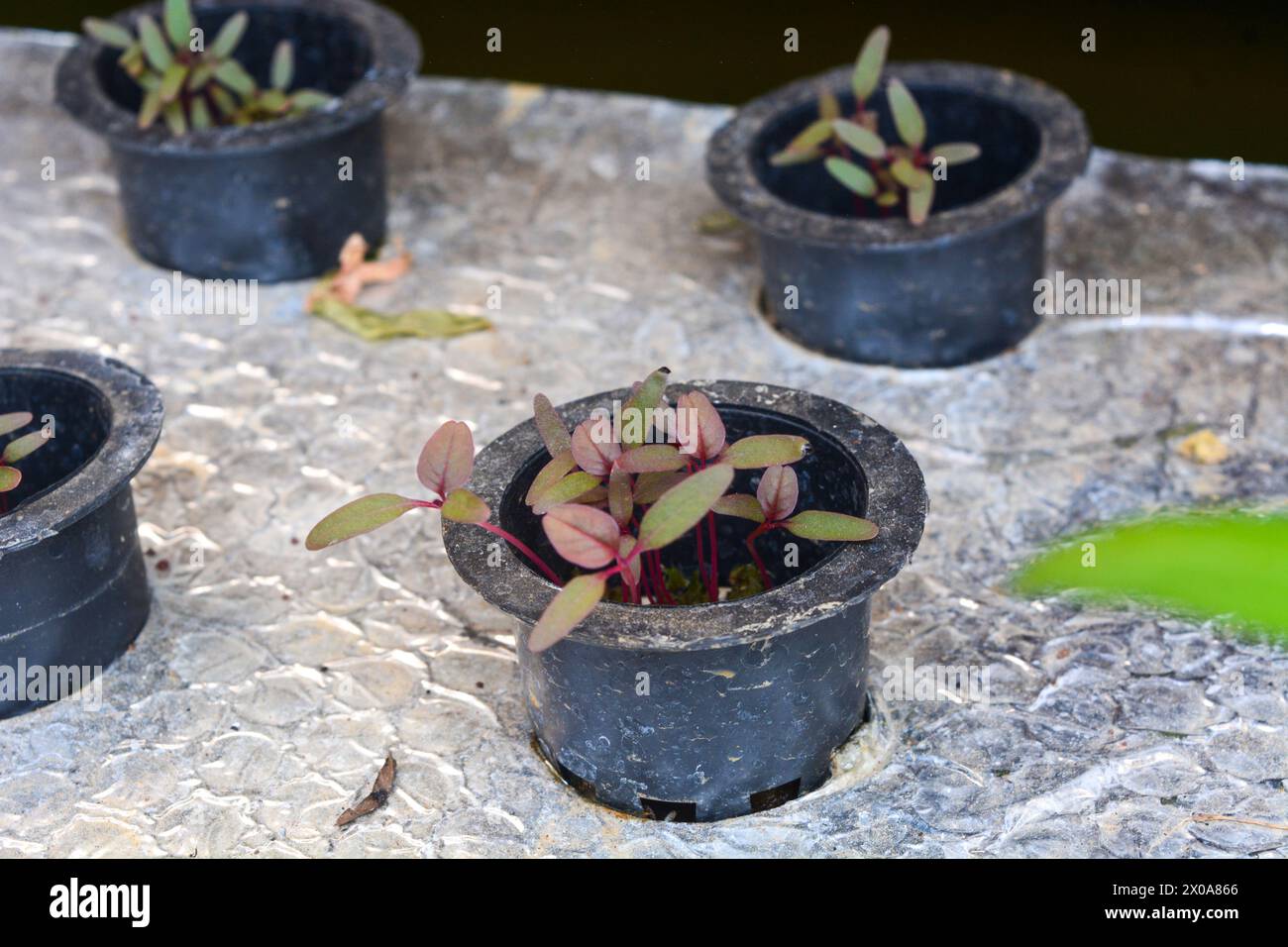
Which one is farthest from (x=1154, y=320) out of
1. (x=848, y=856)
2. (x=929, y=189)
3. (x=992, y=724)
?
(x=848, y=856)

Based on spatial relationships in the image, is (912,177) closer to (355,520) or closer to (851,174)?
(851,174)

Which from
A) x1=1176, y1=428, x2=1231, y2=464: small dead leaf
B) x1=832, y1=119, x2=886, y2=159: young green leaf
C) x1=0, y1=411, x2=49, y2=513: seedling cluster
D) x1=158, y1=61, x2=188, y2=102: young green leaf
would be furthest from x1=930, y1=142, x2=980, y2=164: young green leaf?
x1=0, y1=411, x2=49, y2=513: seedling cluster

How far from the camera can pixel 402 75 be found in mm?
3656

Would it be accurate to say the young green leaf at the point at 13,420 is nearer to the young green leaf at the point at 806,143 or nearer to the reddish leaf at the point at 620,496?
the reddish leaf at the point at 620,496

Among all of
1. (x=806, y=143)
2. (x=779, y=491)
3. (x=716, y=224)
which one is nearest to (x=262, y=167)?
(x=716, y=224)

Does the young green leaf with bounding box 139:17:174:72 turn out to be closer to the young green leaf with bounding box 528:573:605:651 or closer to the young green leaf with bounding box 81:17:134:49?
the young green leaf with bounding box 81:17:134:49

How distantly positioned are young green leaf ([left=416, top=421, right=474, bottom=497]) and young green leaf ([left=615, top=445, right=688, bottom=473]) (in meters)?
0.22

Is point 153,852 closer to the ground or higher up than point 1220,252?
closer to the ground

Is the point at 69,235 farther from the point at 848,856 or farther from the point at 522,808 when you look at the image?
the point at 848,856

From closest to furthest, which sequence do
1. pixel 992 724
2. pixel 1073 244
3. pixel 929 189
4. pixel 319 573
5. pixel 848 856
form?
pixel 848 856
pixel 992 724
pixel 319 573
pixel 929 189
pixel 1073 244

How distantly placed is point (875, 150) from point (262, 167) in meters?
1.32

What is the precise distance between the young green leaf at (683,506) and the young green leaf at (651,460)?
0.13 m

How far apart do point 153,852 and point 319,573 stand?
0.67 m

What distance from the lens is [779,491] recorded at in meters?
2.33
